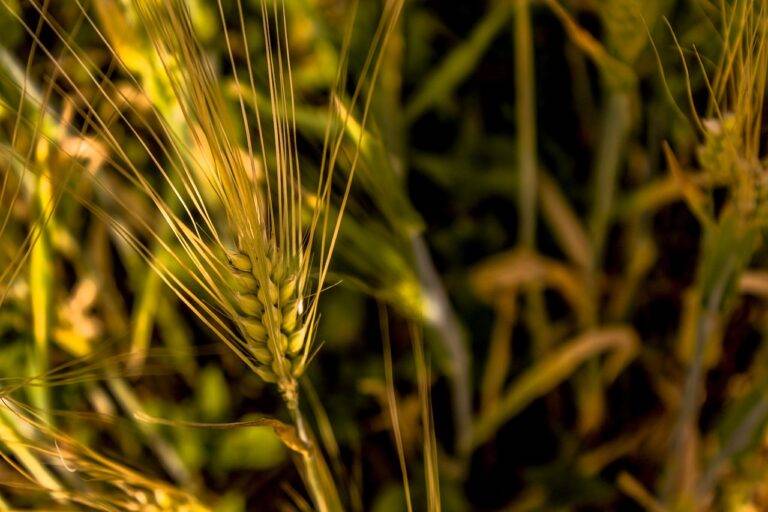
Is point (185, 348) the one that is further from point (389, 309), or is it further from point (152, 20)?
Result: point (152, 20)

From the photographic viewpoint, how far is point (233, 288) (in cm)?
34

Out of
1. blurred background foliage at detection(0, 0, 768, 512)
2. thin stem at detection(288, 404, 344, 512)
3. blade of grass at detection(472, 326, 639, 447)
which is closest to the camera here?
thin stem at detection(288, 404, 344, 512)

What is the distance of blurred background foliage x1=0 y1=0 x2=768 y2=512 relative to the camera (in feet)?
1.85

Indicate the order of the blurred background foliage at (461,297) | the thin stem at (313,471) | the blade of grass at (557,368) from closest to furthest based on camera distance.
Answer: the thin stem at (313,471)
the blurred background foliage at (461,297)
the blade of grass at (557,368)

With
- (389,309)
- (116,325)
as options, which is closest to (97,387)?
(116,325)

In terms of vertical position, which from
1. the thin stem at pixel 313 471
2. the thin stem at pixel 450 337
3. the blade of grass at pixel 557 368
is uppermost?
the thin stem at pixel 313 471

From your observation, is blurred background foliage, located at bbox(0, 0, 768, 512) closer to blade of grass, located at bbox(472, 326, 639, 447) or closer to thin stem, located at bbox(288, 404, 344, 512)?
blade of grass, located at bbox(472, 326, 639, 447)

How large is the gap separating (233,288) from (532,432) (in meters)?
0.54

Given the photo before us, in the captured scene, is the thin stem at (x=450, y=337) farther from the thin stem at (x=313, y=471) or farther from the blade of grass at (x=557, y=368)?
the thin stem at (x=313, y=471)

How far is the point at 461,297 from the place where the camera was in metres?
0.79

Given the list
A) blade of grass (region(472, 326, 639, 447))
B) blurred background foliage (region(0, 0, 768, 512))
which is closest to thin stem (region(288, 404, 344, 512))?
blurred background foliage (region(0, 0, 768, 512))

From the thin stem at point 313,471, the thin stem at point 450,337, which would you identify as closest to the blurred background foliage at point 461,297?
the thin stem at point 450,337

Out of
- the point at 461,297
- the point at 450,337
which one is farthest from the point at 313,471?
the point at 461,297

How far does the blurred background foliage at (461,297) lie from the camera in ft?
1.85
